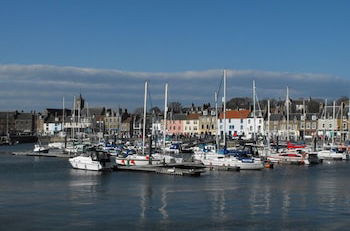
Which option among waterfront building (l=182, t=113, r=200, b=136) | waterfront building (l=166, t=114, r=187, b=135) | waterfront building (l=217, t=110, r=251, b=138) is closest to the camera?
waterfront building (l=217, t=110, r=251, b=138)

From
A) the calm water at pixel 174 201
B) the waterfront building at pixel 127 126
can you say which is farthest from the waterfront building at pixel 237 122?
the calm water at pixel 174 201

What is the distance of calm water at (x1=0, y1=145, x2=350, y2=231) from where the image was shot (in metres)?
30.8

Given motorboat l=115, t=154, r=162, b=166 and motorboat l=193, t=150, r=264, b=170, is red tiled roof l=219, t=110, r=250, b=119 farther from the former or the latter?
motorboat l=115, t=154, r=162, b=166

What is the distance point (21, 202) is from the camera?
38156 mm

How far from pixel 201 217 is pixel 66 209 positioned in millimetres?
7569

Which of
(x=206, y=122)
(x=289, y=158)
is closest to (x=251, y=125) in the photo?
(x=206, y=122)

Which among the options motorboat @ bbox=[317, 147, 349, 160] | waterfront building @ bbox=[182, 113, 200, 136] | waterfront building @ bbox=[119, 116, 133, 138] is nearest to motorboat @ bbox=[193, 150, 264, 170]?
motorboat @ bbox=[317, 147, 349, 160]

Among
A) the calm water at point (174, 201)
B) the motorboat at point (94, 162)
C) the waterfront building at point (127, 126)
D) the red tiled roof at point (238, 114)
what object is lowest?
the calm water at point (174, 201)

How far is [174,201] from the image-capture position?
38531 mm

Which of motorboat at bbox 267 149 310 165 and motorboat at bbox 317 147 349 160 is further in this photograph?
motorboat at bbox 317 147 349 160

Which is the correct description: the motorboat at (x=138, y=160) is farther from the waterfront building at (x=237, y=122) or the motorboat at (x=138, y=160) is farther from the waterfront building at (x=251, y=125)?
the waterfront building at (x=237, y=122)

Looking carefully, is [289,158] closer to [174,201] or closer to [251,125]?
[174,201]

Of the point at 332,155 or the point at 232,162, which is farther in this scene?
the point at 332,155

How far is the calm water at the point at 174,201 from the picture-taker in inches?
1213
